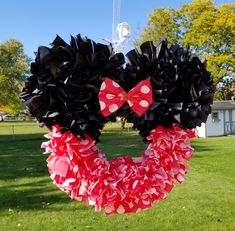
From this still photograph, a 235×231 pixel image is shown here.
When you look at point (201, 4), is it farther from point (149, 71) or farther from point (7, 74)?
point (149, 71)

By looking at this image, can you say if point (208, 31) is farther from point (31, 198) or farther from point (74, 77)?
point (74, 77)

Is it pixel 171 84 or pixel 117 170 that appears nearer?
pixel 171 84

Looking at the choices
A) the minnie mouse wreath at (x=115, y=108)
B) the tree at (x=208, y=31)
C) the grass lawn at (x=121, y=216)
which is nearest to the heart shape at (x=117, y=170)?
the minnie mouse wreath at (x=115, y=108)

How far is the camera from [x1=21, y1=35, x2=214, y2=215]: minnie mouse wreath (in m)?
2.56

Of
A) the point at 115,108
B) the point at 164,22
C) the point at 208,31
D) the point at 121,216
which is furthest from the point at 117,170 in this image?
the point at 164,22

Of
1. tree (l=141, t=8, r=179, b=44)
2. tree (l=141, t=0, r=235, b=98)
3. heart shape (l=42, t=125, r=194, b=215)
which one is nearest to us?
heart shape (l=42, t=125, r=194, b=215)

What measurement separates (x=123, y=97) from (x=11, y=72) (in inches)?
1360

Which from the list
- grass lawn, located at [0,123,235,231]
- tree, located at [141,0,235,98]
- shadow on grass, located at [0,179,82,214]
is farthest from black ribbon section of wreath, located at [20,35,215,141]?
tree, located at [141,0,235,98]

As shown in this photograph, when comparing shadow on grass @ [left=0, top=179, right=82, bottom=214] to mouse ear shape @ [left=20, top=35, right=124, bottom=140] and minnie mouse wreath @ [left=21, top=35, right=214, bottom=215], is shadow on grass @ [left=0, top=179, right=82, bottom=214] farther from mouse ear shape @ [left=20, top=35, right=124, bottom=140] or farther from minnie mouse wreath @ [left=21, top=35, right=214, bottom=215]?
mouse ear shape @ [left=20, top=35, right=124, bottom=140]

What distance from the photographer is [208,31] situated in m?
34.3

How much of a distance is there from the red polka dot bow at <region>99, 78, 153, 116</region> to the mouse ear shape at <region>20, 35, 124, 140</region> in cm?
5

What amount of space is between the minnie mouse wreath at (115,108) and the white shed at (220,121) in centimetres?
2687

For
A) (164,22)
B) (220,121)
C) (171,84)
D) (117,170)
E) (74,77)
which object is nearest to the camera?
(74,77)

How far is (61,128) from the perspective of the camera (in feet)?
8.62
